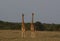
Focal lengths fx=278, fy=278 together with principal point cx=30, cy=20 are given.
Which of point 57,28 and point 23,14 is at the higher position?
point 23,14

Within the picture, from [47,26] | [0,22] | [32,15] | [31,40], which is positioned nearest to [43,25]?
[47,26]

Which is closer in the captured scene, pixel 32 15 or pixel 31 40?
pixel 31 40

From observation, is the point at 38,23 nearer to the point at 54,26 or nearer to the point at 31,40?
the point at 54,26

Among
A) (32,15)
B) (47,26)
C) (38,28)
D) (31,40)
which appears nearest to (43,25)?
(47,26)

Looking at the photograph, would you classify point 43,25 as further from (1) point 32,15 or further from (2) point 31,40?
(2) point 31,40

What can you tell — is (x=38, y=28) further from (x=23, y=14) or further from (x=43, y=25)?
(x=23, y=14)

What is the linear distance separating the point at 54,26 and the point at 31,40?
2774 cm

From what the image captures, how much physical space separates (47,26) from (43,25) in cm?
92

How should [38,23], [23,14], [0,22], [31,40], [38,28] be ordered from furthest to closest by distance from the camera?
[0,22]
[38,23]
[38,28]
[23,14]
[31,40]

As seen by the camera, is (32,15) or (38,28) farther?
(38,28)

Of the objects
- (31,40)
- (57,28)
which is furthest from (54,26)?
(31,40)

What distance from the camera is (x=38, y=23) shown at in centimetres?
4691

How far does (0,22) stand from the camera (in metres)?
55.8

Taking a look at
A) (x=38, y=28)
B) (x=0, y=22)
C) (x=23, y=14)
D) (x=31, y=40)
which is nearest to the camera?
(x=31, y=40)
